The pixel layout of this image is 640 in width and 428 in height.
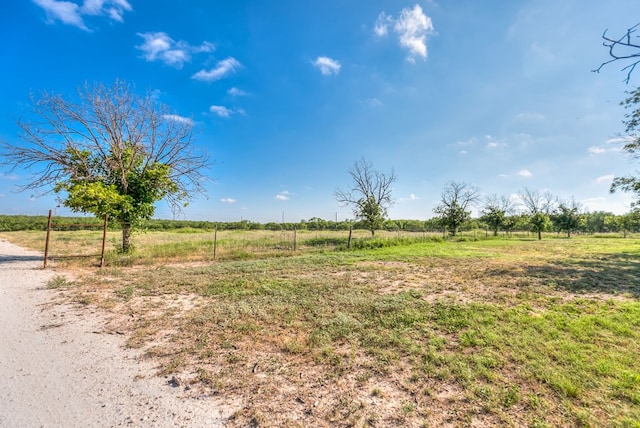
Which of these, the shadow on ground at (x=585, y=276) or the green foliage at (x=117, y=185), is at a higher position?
the green foliage at (x=117, y=185)

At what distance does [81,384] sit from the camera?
9.07ft

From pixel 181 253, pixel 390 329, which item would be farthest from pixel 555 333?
pixel 181 253

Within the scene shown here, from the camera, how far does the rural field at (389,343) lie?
8.01ft

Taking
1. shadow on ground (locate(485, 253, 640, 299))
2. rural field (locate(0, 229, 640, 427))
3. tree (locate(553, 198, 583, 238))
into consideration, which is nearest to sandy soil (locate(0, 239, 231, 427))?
rural field (locate(0, 229, 640, 427))

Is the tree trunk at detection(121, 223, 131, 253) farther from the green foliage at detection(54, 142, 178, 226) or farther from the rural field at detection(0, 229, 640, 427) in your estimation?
the rural field at detection(0, 229, 640, 427)

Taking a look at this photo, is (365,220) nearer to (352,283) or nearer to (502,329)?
(352,283)

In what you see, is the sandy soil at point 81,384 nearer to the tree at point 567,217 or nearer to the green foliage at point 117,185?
the green foliage at point 117,185

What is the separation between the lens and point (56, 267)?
9.10 metres

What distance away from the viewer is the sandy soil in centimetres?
228

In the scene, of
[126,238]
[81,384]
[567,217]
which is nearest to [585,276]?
[81,384]

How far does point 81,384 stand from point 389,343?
3762mm

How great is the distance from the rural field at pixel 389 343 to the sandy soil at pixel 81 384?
0.20 metres

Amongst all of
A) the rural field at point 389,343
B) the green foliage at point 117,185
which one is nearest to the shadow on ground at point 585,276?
the rural field at point 389,343

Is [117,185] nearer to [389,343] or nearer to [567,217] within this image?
[389,343]
